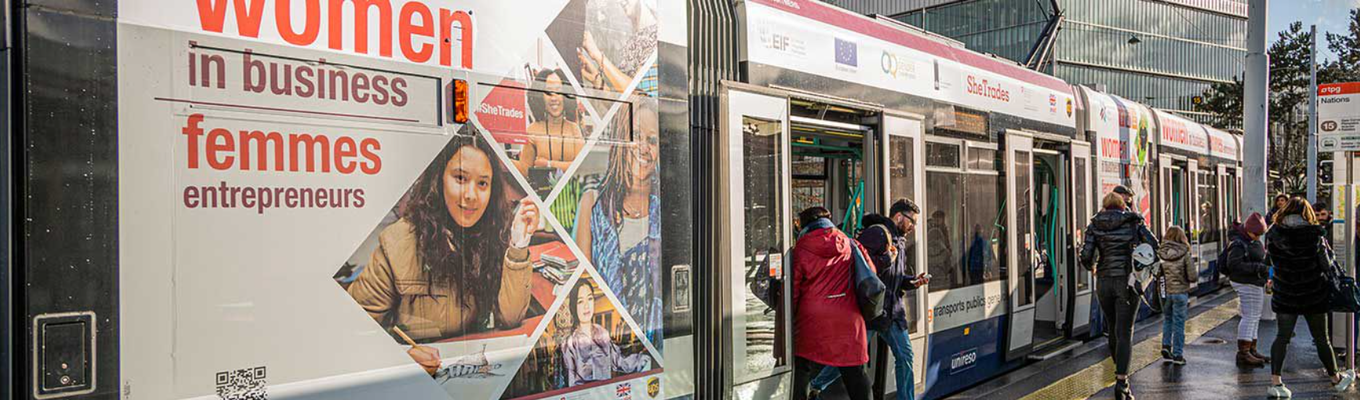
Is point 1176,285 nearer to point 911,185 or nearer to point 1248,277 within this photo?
point 1248,277

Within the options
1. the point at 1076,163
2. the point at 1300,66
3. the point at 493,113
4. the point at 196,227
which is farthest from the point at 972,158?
the point at 1300,66

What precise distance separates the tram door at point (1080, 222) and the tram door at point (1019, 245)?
1295mm

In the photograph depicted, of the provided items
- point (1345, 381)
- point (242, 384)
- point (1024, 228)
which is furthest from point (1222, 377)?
point (242, 384)

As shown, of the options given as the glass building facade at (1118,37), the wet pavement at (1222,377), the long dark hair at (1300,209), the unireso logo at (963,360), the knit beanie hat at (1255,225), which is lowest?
the wet pavement at (1222,377)

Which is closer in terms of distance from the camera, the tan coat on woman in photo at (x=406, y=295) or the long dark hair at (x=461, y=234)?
the tan coat on woman in photo at (x=406, y=295)

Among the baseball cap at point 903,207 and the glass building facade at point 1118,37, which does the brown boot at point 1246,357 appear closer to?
the baseball cap at point 903,207

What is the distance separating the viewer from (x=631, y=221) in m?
4.39

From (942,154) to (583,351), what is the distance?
3934mm

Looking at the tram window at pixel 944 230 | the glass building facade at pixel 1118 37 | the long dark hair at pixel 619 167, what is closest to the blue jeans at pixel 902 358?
the tram window at pixel 944 230

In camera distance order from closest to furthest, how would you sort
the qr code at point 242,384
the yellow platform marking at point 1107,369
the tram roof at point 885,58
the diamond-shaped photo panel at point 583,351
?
the qr code at point 242,384, the diamond-shaped photo panel at point 583,351, the tram roof at point 885,58, the yellow platform marking at point 1107,369

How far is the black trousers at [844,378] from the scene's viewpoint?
220 inches

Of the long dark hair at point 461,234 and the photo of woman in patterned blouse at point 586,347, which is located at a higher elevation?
the long dark hair at point 461,234

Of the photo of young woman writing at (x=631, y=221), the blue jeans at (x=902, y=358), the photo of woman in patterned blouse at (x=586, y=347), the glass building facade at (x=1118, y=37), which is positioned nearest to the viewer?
the photo of woman in patterned blouse at (x=586, y=347)

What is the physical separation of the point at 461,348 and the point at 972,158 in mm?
5043
